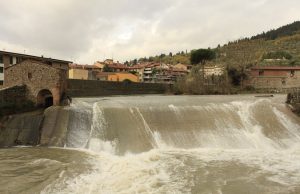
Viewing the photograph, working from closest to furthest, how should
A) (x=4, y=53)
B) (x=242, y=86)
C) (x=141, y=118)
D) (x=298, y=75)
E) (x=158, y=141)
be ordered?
(x=158, y=141), (x=141, y=118), (x=4, y=53), (x=242, y=86), (x=298, y=75)

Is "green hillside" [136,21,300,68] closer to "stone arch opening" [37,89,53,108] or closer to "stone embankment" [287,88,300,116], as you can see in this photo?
"stone embankment" [287,88,300,116]

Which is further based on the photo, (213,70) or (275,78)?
(275,78)

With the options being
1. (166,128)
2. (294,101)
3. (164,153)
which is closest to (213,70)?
(294,101)

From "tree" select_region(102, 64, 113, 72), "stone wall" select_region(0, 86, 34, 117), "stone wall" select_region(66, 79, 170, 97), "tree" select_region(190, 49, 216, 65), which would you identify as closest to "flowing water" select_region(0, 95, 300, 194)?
"stone wall" select_region(0, 86, 34, 117)

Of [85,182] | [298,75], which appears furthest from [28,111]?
[298,75]

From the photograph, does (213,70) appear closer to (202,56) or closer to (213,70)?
(213,70)

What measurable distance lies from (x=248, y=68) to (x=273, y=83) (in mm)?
4323

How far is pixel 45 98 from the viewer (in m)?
21.7

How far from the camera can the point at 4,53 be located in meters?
36.8

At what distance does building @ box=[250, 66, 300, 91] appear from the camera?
168 feet

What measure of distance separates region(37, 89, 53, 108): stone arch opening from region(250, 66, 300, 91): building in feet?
115

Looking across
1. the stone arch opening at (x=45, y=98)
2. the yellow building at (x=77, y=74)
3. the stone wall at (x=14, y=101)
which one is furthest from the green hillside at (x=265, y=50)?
the stone wall at (x=14, y=101)

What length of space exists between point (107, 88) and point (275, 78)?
87.5ft

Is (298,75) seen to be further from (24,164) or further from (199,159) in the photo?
(24,164)
